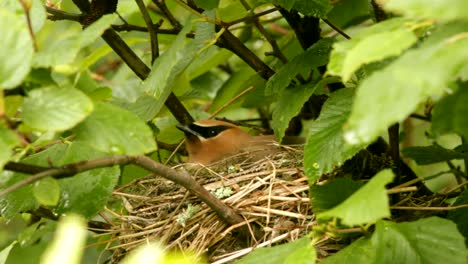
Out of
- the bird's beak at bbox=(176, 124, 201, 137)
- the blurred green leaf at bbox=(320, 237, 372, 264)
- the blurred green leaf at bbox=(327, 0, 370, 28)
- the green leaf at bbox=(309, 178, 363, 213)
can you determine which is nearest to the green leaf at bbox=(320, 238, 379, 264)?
the blurred green leaf at bbox=(320, 237, 372, 264)

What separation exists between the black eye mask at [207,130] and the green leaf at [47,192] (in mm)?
1812

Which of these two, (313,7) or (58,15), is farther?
(58,15)

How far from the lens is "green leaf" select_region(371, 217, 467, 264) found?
84.7 inches

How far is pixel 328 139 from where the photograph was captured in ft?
8.41

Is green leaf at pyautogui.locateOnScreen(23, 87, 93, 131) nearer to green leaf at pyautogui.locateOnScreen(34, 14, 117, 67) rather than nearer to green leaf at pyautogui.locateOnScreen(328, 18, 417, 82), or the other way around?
green leaf at pyautogui.locateOnScreen(34, 14, 117, 67)

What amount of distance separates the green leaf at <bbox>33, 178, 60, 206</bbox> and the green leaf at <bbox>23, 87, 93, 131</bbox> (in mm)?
316

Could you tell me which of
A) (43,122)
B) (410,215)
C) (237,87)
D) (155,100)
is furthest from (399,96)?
(237,87)

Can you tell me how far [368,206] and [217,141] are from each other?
97.9 inches

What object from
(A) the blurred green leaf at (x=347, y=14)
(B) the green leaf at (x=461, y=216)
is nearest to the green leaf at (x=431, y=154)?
(B) the green leaf at (x=461, y=216)

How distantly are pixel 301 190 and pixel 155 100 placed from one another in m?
0.73

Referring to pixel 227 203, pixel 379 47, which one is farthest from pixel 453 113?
pixel 227 203

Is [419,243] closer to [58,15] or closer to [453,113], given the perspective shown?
[453,113]

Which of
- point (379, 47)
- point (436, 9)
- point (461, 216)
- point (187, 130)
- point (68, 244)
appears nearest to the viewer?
point (68, 244)

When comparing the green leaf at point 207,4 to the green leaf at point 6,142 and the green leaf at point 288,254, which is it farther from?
the green leaf at point 6,142
